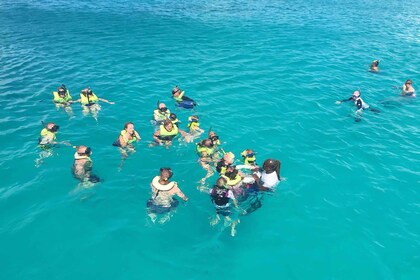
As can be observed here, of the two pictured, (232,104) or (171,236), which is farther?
(232,104)

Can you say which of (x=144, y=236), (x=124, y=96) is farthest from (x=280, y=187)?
(x=124, y=96)

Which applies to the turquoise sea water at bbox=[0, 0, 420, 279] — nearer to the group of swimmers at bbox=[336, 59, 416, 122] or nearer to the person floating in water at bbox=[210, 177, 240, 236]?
the person floating in water at bbox=[210, 177, 240, 236]

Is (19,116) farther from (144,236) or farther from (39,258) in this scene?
(144,236)

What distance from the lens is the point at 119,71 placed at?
28.4 metres

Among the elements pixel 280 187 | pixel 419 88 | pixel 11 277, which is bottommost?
pixel 11 277

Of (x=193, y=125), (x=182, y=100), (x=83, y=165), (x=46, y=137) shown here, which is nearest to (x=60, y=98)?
(x=46, y=137)

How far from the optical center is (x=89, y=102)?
22.0m

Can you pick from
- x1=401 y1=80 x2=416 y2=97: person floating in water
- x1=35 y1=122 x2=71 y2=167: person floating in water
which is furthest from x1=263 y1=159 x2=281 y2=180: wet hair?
x1=401 y1=80 x2=416 y2=97: person floating in water

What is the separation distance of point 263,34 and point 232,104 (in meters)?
18.8

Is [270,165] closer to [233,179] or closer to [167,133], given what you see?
[233,179]

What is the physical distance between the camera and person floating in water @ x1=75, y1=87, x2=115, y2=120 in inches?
851

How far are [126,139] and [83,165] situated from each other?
9.68ft

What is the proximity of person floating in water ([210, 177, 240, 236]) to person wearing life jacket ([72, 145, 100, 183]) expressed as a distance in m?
6.12

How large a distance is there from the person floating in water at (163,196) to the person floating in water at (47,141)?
7.16 m
